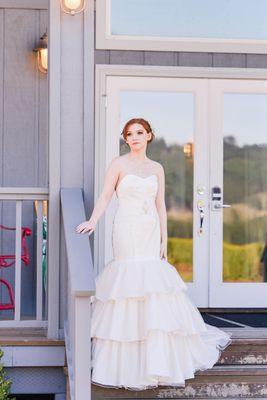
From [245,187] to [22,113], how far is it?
2.07 metres

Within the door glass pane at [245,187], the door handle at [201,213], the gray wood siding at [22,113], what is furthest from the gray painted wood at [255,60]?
the gray wood siding at [22,113]

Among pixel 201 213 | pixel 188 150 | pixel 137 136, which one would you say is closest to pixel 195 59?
pixel 188 150

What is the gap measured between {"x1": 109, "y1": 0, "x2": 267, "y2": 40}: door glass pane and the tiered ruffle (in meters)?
2.25

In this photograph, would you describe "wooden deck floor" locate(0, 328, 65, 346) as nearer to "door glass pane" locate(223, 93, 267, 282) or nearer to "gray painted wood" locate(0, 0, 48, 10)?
"door glass pane" locate(223, 93, 267, 282)

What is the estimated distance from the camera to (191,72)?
19.7ft

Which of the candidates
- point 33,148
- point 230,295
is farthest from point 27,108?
point 230,295

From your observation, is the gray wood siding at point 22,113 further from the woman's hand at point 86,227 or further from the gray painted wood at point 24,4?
the woman's hand at point 86,227

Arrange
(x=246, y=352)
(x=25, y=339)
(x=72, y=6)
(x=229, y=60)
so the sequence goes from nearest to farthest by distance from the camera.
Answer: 1. (x=246, y=352)
2. (x=25, y=339)
3. (x=72, y=6)
4. (x=229, y=60)

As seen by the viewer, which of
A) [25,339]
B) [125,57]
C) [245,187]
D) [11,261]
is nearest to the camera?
[25,339]

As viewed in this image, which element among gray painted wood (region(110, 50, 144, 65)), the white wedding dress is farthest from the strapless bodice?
gray painted wood (region(110, 50, 144, 65))

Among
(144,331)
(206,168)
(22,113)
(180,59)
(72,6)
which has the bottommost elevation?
(144,331)

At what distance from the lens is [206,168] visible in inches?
240

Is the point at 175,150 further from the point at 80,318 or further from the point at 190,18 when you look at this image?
the point at 80,318

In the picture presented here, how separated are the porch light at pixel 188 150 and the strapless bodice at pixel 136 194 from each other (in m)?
1.53
